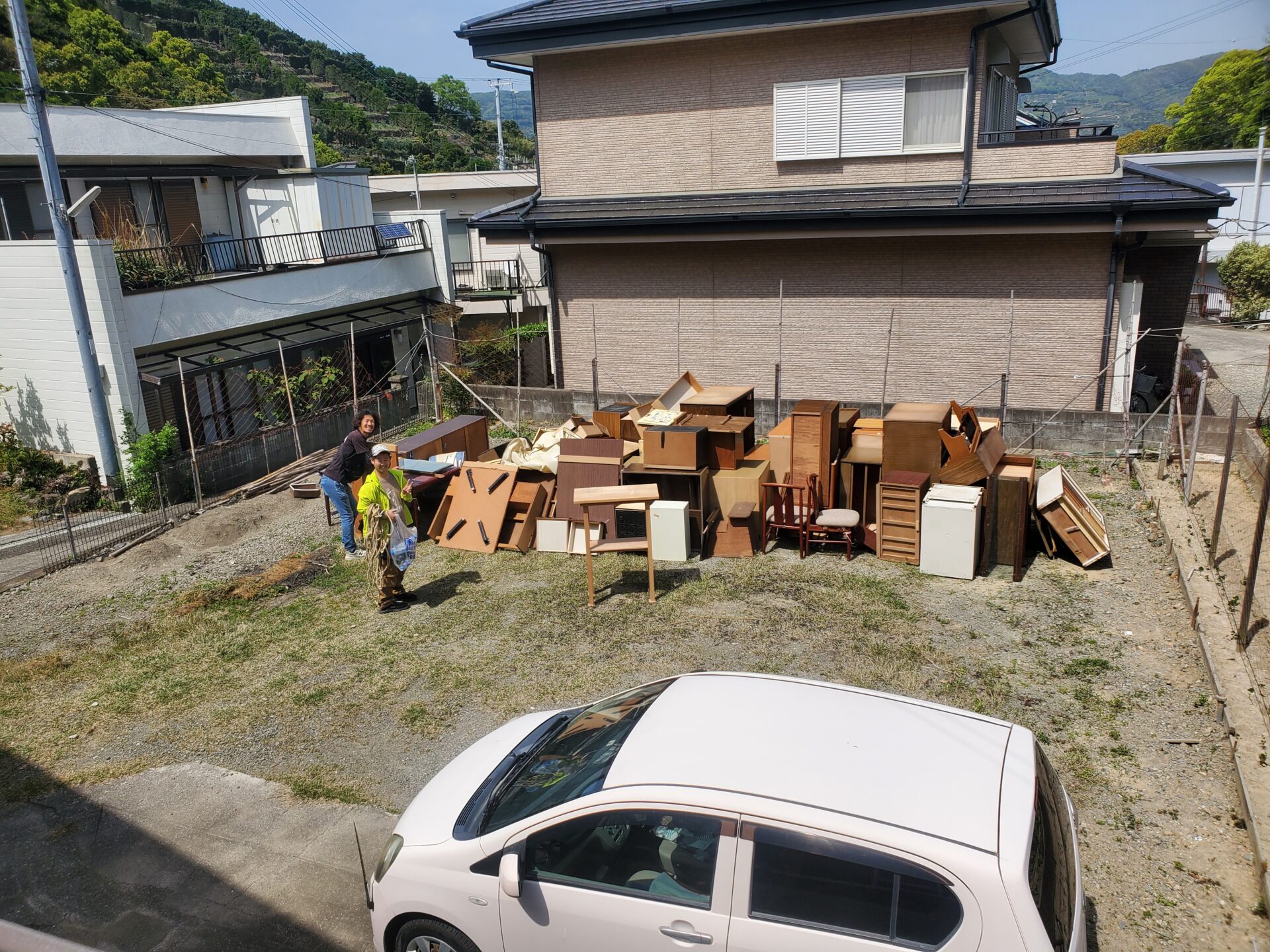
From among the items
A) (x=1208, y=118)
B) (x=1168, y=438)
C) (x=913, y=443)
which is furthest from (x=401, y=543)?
(x=1208, y=118)

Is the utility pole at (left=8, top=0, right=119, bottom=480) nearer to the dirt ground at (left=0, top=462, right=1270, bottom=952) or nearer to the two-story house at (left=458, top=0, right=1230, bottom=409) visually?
the dirt ground at (left=0, top=462, right=1270, bottom=952)

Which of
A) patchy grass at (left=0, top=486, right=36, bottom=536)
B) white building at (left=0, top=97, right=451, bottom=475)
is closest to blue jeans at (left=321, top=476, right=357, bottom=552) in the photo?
white building at (left=0, top=97, right=451, bottom=475)

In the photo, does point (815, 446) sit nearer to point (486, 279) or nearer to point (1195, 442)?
point (1195, 442)

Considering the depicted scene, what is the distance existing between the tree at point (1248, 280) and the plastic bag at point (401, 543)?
28866 millimetres

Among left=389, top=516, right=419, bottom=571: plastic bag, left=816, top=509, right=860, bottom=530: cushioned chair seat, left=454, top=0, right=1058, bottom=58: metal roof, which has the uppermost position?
left=454, top=0, right=1058, bottom=58: metal roof

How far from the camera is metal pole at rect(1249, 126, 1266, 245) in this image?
3353cm

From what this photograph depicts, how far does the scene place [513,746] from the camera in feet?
16.9

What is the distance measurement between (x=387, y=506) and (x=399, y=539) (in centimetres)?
37

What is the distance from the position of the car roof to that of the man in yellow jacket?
5.28 m

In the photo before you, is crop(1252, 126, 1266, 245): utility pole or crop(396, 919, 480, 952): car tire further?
crop(1252, 126, 1266, 245): utility pole

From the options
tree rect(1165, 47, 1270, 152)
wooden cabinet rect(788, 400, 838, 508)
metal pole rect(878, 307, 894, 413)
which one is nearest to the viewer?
wooden cabinet rect(788, 400, 838, 508)

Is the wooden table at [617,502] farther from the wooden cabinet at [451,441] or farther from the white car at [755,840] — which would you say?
the white car at [755,840]

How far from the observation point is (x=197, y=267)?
56.4ft

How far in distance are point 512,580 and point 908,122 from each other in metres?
11.0
